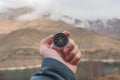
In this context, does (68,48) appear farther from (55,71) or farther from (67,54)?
(55,71)

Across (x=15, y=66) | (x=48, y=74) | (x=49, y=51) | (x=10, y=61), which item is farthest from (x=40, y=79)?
(x=10, y=61)

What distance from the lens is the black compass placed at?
83.3 inches

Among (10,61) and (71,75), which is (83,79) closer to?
(71,75)

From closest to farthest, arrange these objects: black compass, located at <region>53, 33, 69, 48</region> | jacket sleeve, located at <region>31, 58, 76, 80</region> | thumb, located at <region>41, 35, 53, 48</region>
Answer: jacket sleeve, located at <region>31, 58, 76, 80</region>
black compass, located at <region>53, 33, 69, 48</region>
thumb, located at <region>41, 35, 53, 48</region>

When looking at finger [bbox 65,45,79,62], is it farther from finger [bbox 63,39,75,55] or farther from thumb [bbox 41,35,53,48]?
thumb [bbox 41,35,53,48]

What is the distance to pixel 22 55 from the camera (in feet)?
630

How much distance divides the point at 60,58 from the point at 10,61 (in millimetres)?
182020

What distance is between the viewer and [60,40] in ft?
7.11

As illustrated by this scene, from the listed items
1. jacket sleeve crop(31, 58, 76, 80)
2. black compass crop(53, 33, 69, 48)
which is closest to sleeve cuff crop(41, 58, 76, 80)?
jacket sleeve crop(31, 58, 76, 80)

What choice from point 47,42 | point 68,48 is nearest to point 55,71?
point 68,48

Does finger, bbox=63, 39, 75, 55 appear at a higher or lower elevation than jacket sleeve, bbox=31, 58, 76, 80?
higher

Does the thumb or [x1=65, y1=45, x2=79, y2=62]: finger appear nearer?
[x1=65, y1=45, x2=79, y2=62]: finger

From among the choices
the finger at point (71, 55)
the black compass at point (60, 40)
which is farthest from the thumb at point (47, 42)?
the finger at point (71, 55)

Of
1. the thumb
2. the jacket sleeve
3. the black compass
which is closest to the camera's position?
the jacket sleeve
